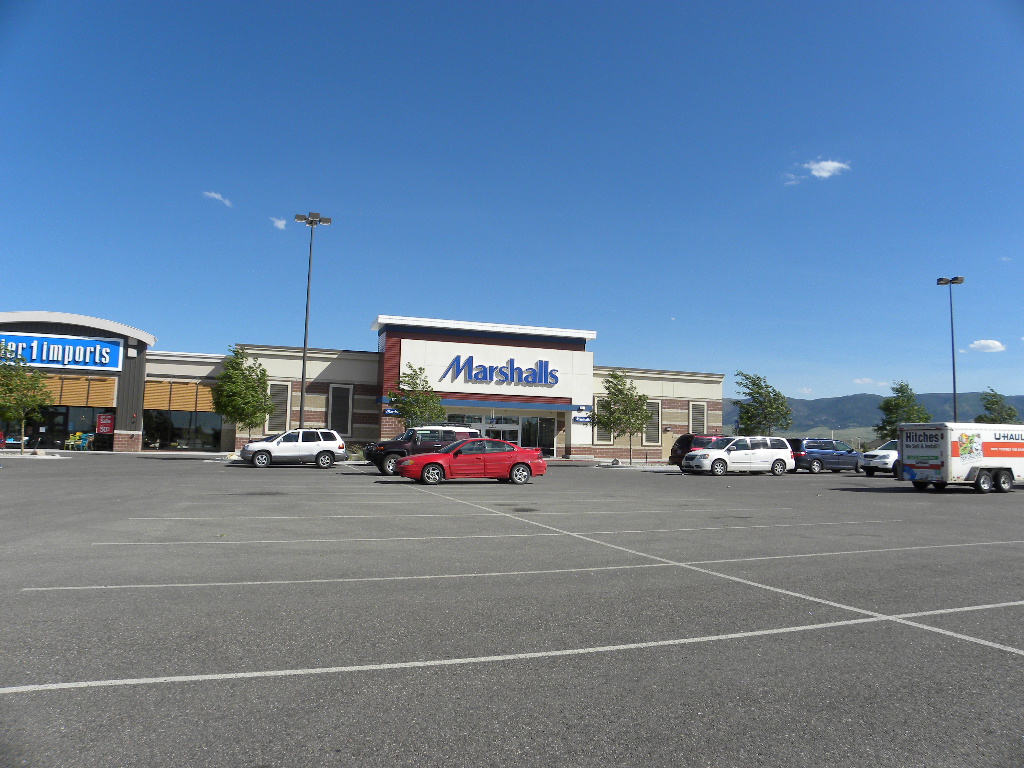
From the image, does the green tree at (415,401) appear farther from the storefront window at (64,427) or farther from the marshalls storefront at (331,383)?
the storefront window at (64,427)

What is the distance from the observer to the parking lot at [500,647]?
3838 millimetres

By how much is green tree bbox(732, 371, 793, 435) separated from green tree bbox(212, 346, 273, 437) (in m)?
30.7

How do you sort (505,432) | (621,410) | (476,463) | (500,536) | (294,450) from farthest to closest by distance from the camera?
(505,432)
(621,410)
(294,450)
(476,463)
(500,536)

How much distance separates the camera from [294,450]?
31.6 meters

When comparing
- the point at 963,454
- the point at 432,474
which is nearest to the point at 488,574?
the point at 432,474

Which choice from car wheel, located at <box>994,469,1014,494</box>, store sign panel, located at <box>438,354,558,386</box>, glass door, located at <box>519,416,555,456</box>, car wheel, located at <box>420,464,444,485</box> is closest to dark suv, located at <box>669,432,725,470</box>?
car wheel, located at <box>994,469,1014,494</box>

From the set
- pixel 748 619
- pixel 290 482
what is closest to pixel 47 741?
pixel 748 619

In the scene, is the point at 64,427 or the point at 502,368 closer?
the point at 64,427

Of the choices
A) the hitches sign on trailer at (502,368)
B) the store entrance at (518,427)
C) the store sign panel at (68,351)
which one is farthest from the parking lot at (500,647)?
the store entrance at (518,427)

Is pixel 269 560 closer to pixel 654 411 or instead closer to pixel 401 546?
pixel 401 546

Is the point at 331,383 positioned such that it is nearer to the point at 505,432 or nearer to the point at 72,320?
the point at 505,432

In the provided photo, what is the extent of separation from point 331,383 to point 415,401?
726 cm

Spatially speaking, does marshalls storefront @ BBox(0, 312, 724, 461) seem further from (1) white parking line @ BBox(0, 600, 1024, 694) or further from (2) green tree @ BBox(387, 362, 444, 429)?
(1) white parking line @ BBox(0, 600, 1024, 694)

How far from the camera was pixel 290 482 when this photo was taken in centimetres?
2208
